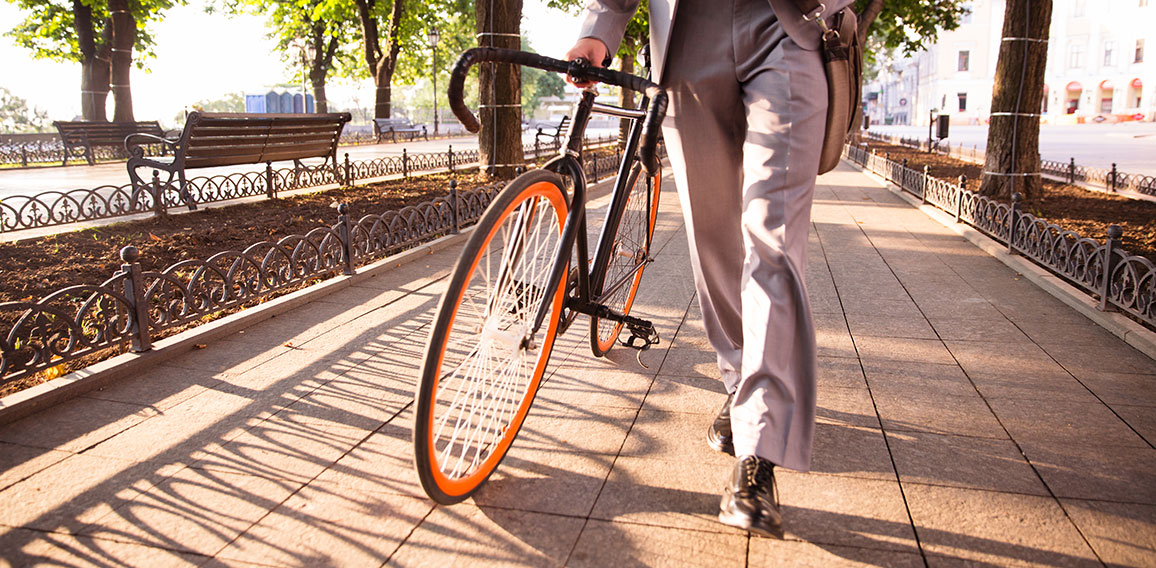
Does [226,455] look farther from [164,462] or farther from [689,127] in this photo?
[689,127]

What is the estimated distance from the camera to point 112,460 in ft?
8.98

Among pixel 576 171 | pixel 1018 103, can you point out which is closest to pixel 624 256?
pixel 576 171

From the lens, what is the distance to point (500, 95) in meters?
11.1

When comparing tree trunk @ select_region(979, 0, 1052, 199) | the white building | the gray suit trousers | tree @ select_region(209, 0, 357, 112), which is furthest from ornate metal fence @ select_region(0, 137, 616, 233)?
the white building

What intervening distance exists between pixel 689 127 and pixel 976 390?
5.79ft

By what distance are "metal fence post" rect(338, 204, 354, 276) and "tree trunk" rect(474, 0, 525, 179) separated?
531 cm

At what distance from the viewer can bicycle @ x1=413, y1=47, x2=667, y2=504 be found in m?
2.17

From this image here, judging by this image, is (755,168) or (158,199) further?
(158,199)

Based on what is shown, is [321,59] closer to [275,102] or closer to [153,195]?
[275,102]

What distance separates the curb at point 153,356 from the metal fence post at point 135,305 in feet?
0.20

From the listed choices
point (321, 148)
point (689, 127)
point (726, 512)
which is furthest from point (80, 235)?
point (726, 512)

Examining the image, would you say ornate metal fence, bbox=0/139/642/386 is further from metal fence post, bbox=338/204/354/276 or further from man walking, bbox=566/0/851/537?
man walking, bbox=566/0/851/537

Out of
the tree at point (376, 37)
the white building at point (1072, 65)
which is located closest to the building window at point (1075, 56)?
the white building at point (1072, 65)

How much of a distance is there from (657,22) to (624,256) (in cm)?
130
